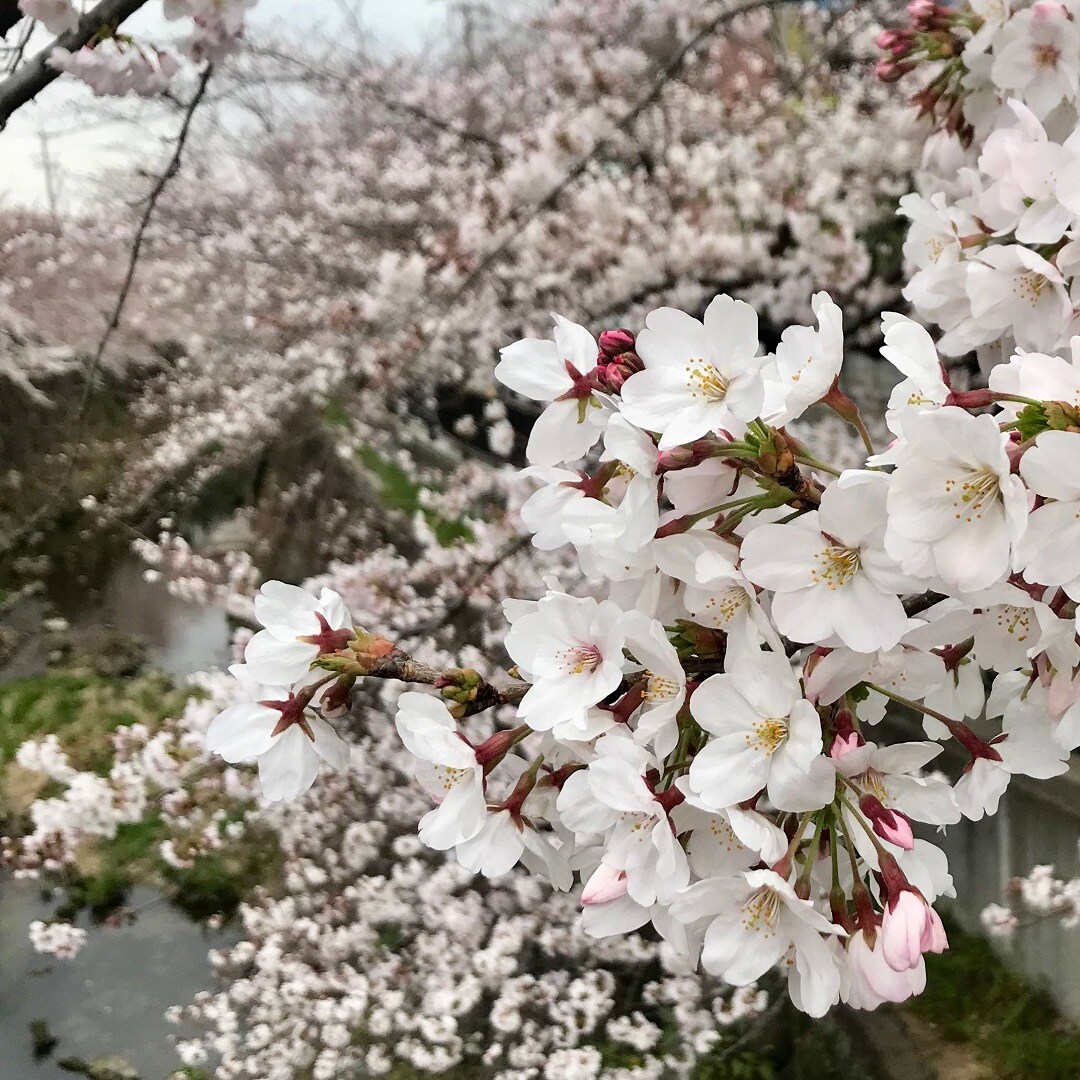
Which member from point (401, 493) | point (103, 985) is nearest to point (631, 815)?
point (401, 493)

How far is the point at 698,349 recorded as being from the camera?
1.39ft

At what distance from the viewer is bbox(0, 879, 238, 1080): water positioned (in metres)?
2.84

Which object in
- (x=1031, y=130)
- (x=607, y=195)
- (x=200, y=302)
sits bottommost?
(x=1031, y=130)

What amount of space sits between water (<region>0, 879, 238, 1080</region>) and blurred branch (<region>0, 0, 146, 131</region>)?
2.77 m

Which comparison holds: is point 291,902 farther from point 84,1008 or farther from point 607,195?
point 607,195

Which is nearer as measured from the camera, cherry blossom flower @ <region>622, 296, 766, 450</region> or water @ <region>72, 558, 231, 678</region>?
cherry blossom flower @ <region>622, 296, 766, 450</region>

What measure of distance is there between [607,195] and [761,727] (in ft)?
7.55

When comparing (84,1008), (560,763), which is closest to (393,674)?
(560,763)

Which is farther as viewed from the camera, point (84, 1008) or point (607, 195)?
point (84, 1008)

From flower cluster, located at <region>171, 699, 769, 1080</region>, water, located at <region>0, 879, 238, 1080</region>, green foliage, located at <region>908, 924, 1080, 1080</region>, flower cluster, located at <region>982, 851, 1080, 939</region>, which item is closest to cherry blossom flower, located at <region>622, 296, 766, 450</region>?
flower cluster, located at <region>171, 699, 769, 1080</region>

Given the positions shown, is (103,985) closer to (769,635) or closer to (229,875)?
(229,875)

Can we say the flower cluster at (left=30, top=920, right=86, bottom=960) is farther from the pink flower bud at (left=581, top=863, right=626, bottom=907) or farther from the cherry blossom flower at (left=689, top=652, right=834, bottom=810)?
the cherry blossom flower at (left=689, top=652, right=834, bottom=810)

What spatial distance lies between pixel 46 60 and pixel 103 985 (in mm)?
3284

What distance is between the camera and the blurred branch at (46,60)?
3.41ft
